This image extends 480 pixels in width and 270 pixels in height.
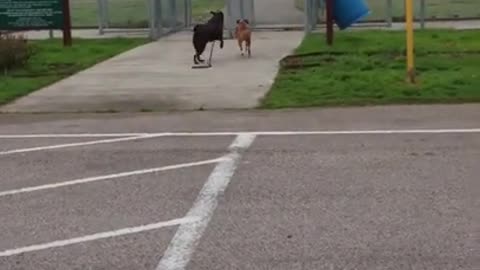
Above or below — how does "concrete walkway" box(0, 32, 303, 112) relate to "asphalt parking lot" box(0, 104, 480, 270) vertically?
below

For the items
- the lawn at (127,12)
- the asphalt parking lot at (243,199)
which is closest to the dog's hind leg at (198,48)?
the asphalt parking lot at (243,199)

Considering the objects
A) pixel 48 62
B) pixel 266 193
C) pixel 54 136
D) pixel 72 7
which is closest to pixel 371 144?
pixel 266 193

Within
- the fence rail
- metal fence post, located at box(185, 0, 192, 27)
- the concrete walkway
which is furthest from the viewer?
metal fence post, located at box(185, 0, 192, 27)

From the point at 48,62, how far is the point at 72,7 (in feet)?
35.2

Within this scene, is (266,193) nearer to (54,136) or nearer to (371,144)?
(371,144)

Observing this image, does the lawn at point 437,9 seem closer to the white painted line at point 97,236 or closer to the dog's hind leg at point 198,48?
the dog's hind leg at point 198,48

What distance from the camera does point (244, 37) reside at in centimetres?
1736

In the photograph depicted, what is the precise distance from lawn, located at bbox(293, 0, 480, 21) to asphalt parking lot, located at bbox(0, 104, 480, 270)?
15.0 meters

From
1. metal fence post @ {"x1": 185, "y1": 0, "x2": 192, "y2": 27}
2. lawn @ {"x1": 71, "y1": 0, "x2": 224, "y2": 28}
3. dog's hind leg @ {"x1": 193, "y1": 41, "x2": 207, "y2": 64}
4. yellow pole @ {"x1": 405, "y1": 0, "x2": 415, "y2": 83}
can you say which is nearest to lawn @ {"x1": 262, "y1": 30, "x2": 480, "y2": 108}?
yellow pole @ {"x1": 405, "y1": 0, "x2": 415, "y2": 83}

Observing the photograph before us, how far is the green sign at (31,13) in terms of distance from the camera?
1989 cm

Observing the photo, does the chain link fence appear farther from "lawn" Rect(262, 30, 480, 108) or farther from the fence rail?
"lawn" Rect(262, 30, 480, 108)

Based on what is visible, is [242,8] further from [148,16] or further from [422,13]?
[422,13]

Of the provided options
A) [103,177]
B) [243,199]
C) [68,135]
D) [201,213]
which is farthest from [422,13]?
[201,213]

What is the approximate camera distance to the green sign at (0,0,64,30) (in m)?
A: 19.9
